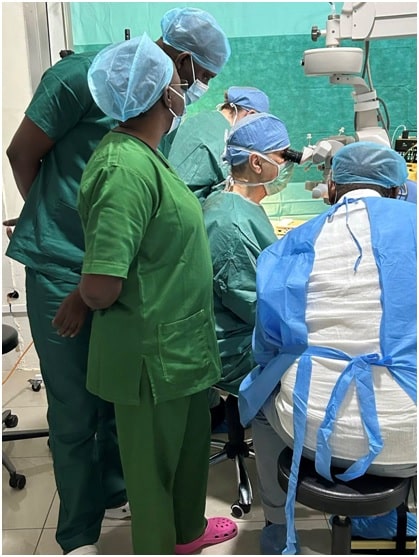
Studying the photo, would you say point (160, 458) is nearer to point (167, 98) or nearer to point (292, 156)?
point (167, 98)

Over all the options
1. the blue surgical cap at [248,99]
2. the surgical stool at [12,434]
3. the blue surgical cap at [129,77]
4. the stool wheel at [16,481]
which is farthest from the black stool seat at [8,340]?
the blue surgical cap at [248,99]

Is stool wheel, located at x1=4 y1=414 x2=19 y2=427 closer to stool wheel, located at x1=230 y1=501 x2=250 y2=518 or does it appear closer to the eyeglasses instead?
stool wheel, located at x1=230 y1=501 x2=250 y2=518

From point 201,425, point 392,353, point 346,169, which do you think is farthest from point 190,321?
point 346,169

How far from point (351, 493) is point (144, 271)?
0.65 meters

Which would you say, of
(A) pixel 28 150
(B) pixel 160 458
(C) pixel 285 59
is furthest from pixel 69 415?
(C) pixel 285 59

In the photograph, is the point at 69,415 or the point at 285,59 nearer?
the point at 69,415

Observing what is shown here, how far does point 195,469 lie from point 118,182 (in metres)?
0.84

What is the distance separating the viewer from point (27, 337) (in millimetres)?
2941

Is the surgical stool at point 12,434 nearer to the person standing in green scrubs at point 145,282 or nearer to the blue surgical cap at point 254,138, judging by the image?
the person standing in green scrubs at point 145,282

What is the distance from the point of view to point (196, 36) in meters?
1.49

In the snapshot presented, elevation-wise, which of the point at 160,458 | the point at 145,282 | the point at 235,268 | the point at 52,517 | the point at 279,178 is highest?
the point at 279,178

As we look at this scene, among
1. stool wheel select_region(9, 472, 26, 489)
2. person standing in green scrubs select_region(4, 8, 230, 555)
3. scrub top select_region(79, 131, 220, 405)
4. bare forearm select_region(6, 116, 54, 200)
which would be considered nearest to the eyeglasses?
person standing in green scrubs select_region(4, 8, 230, 555)

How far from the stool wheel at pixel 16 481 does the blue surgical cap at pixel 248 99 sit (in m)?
1.62

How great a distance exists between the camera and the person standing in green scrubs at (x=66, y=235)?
1.38m
